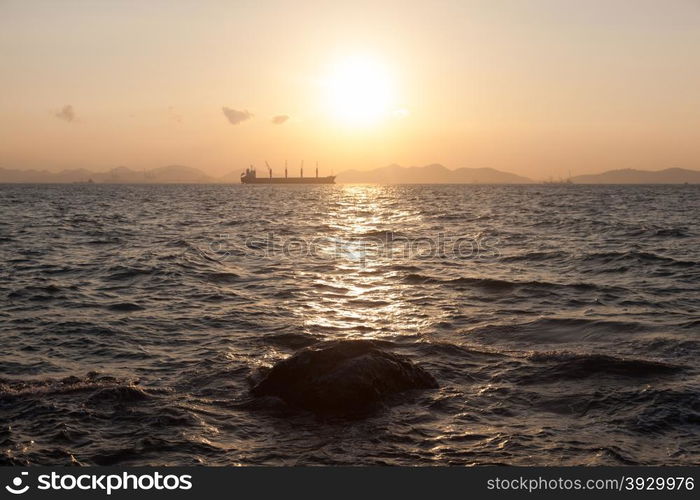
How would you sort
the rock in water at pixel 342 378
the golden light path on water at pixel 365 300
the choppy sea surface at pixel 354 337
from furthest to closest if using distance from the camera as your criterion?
the golden light path on water at pixel 365 300 → the rock in water at pixel 342 378 → the choppy sea surface at pixel 354 337

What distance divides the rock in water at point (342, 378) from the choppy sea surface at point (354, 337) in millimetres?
327

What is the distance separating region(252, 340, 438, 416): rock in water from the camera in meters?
9.05

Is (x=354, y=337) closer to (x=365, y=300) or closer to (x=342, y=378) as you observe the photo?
(x=342, y=378)

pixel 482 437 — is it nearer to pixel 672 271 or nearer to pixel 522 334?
pixel 522 334

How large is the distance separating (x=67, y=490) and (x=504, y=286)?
16.1m

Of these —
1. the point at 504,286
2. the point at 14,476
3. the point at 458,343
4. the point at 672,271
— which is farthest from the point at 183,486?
the point at 672,271

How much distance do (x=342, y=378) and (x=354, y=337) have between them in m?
4.19

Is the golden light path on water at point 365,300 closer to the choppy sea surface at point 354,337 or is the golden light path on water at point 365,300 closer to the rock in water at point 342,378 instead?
the choppy sea surface at point 354,337

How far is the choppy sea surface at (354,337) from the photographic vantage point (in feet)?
25.4

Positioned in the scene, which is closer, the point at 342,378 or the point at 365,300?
the point at 342,378

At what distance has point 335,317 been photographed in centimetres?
1552

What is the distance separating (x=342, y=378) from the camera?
30.3ft

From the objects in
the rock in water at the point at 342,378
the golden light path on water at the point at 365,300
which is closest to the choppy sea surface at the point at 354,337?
the golden light path on water at the point at 365,300

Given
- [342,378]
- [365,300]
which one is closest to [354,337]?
[342,378]
